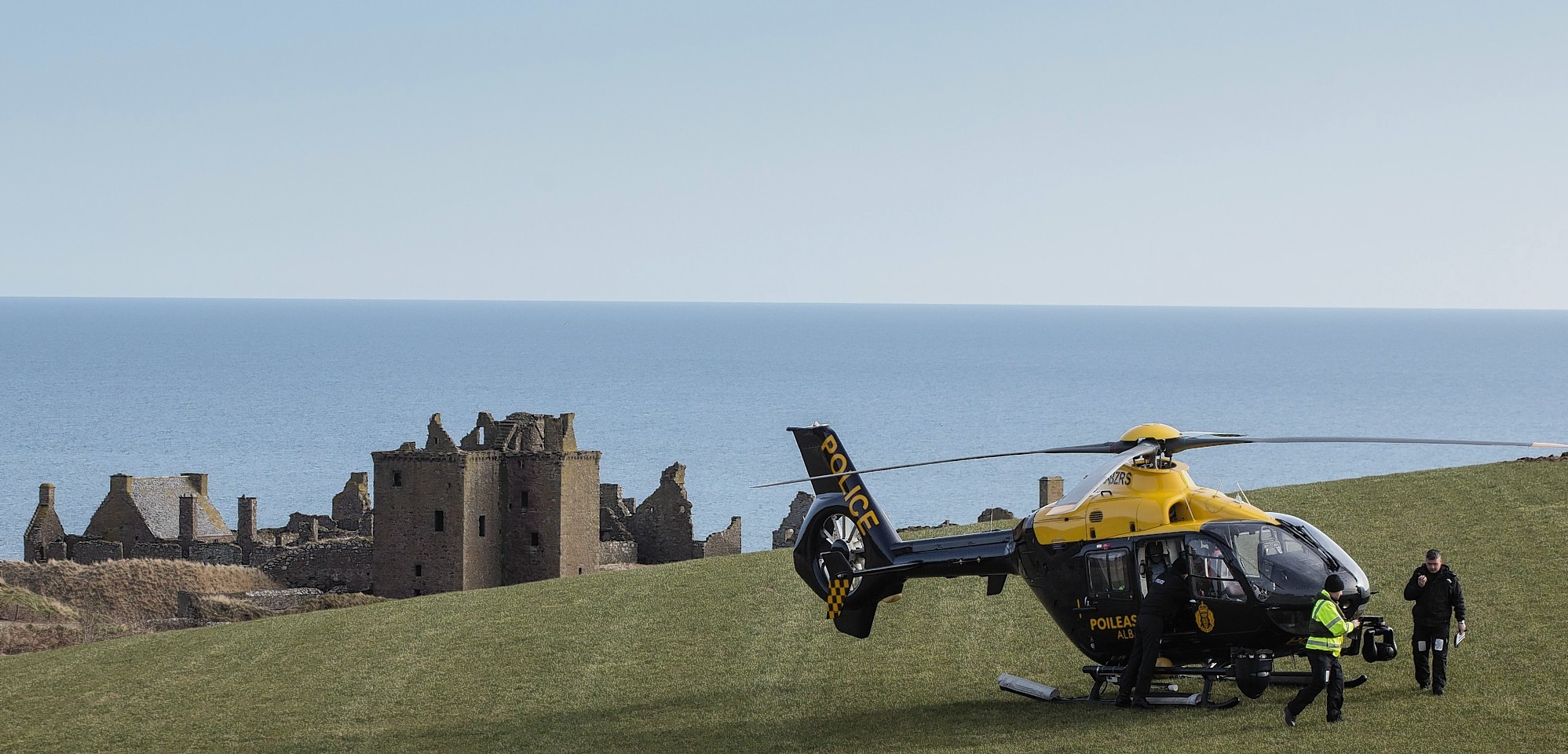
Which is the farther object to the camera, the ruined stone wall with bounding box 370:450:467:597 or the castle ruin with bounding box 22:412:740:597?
the castle ruin with bounding box 22:412:740:597

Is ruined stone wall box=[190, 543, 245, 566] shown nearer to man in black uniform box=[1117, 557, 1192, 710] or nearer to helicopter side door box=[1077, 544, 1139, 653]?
helicopter side door box=[1077, 544, 1139, 653]

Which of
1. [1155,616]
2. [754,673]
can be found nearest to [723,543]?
[754,673]

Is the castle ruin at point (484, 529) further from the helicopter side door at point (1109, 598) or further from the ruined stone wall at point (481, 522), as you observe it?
the helicopter side door at point (1109, 598)

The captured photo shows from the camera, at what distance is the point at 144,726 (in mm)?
22719

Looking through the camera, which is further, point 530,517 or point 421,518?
point 530,517

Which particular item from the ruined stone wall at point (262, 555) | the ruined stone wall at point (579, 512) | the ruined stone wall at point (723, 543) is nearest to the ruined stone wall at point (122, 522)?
the ruined stone wall at point (262, 555)

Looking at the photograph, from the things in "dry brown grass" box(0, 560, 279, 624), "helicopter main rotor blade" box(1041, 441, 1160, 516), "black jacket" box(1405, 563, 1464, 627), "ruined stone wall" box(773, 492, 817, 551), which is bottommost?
"dry brown grass" box(0, 560, 279, 624)

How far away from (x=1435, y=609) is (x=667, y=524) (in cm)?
4033

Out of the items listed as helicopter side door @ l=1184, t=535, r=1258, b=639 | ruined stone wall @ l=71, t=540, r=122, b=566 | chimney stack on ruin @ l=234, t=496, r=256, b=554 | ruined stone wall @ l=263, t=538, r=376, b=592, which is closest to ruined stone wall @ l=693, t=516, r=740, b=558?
ruined stone wall @ l=263, t=538, r=376, b=592

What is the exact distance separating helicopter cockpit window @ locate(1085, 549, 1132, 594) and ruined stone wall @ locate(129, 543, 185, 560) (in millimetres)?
46724

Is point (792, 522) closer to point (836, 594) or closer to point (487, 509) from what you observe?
point (487, 509)

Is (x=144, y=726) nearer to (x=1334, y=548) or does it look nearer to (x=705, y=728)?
(x=705, y=728)

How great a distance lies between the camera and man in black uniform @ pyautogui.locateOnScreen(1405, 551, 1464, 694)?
58.4 feet

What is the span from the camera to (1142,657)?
18.1 meters
